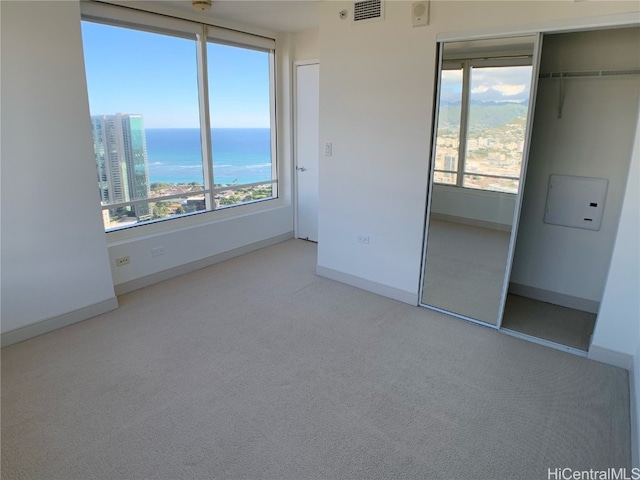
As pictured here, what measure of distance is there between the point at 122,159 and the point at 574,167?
13.2ft

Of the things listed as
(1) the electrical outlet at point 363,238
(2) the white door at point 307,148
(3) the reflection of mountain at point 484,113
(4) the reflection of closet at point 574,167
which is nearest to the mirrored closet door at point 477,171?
(3) the reflection of mountain at point 484,113

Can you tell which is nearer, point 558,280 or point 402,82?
point 402,82

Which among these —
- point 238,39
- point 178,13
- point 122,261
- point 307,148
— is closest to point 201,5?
point 178,13

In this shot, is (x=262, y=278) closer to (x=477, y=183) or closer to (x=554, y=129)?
(x=477, y=183)

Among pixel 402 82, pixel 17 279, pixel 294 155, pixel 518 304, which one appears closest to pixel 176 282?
pixel 17 279

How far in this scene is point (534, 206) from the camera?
12.0ft

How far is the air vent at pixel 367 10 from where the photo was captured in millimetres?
3314

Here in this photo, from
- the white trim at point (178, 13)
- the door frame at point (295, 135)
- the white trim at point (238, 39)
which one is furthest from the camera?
the door frame at point (295, 135)

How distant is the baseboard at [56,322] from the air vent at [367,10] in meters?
3.25

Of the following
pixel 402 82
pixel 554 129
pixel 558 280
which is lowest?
pixel 558 280

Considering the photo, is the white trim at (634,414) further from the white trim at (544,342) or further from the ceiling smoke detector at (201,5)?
the ceiling smoke detector at (201,5)

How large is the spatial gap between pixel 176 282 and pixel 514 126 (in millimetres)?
3413

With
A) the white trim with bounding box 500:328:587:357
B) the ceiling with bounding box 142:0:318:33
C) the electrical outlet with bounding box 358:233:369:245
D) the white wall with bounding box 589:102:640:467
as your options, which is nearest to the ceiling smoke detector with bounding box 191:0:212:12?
the ceiling with bounding box 142:0:318:33

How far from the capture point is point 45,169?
297 centimetres
